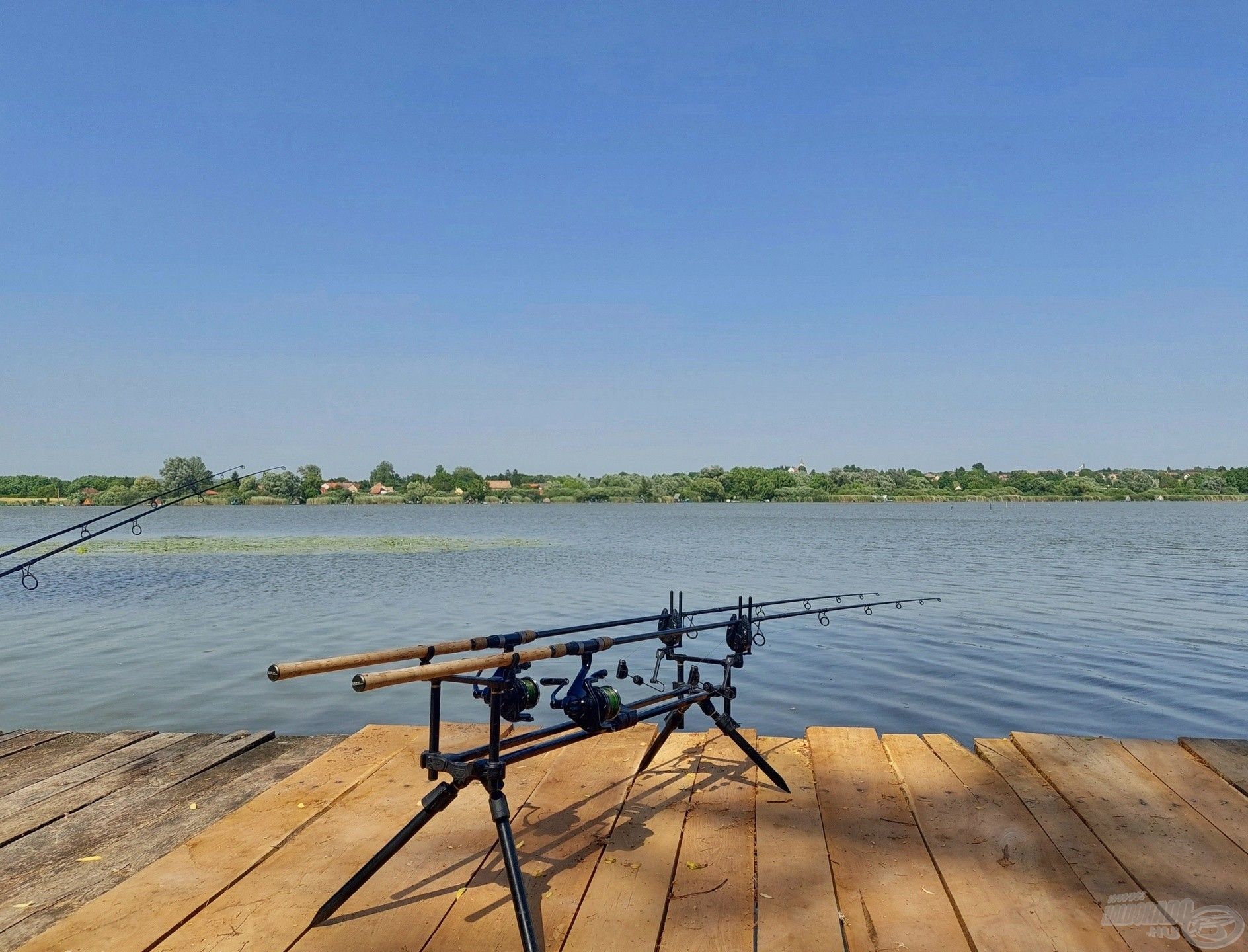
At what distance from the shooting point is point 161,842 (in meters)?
3.68

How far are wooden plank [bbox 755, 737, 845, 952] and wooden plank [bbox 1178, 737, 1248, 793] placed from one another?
2065 mm

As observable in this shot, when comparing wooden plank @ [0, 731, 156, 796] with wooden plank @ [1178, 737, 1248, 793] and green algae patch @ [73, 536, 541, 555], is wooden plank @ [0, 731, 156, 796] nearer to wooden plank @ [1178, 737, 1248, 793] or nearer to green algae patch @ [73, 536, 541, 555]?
wooden plank @ [1178, 737, 1248, 793]

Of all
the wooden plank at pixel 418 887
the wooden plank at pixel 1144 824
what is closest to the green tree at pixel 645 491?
the wooden plank at pixel 1144 824

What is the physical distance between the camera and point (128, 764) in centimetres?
487

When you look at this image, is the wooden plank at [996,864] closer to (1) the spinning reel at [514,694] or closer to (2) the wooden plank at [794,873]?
(2) the wooden plank at [794,873]

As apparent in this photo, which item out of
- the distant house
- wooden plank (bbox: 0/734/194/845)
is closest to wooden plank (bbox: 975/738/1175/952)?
wooden plank (bbox: 0/734/194/845)

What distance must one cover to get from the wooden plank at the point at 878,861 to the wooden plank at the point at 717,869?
32 cm

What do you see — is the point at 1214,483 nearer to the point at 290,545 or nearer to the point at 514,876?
the point at 290,545

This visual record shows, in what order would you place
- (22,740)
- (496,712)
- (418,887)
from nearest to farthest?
(496,712)
(418,887)
(22,740)

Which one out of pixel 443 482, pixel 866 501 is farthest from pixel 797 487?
pixel 443 482

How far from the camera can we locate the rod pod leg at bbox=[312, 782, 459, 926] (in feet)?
8.89

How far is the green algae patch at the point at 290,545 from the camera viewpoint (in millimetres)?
32719

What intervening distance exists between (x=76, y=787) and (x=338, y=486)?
5336 inches

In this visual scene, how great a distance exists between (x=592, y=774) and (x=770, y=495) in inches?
5623
